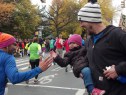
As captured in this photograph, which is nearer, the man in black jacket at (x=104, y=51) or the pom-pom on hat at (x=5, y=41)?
the man in black jacket at (x=104, y=51)

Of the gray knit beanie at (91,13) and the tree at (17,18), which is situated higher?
the gray knit beanie at (91,13)

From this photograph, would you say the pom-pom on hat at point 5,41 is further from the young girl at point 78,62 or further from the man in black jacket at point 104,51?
the man in black jacket at point 104,51

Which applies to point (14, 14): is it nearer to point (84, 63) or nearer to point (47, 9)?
point (47, 9)

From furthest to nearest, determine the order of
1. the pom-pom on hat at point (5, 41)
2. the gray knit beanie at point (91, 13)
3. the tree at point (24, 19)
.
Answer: the tree at point (24, 19), the pom-pom on hat at point (5, 41), the gray knit beanie at point (91, 13)

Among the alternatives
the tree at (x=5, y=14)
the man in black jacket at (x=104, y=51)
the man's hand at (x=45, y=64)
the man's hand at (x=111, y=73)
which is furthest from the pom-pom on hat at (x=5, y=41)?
the tree at (x=5, y=14)

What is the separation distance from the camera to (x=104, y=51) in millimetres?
3240

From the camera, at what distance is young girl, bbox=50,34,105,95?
3.51m

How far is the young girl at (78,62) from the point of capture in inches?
138

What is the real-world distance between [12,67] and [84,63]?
2.95ft

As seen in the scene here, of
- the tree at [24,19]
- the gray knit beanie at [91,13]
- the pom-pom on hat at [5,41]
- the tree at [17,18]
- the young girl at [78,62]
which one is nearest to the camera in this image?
the gray knit beanie at [91,13]

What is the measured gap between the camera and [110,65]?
127 inches

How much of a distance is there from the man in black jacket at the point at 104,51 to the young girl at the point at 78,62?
10 cm

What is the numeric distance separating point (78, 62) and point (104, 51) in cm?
72

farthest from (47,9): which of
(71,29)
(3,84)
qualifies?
(3,84)
